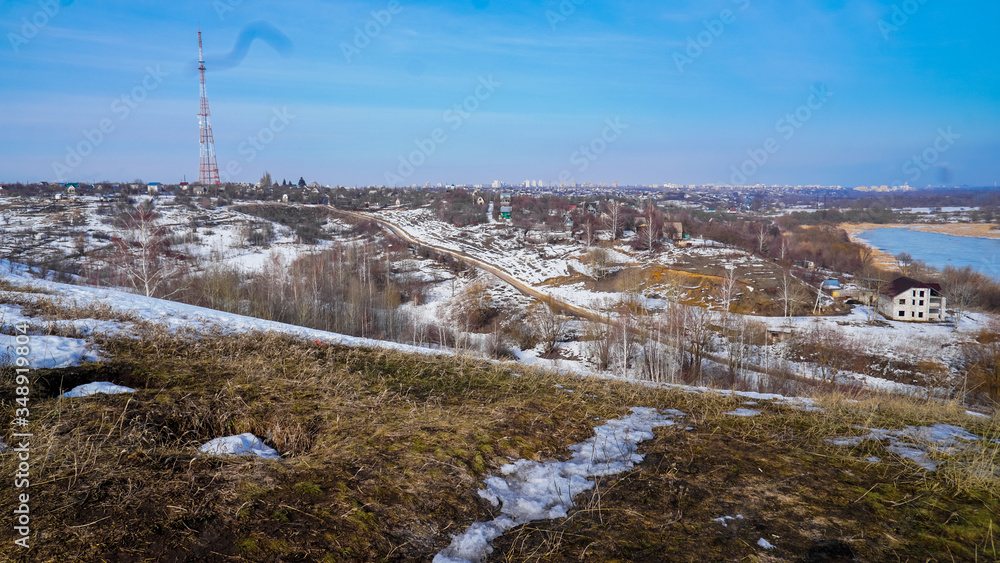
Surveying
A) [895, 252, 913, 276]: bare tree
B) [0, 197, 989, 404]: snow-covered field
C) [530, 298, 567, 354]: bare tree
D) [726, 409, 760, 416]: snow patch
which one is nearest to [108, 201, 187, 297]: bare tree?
[0, 197, 989, 404]: snow-covered field

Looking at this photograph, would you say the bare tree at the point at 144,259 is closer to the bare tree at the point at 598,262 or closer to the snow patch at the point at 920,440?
the snow patch at the point at 920,440

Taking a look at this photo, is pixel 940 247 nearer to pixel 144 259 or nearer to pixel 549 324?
pixel 549 324

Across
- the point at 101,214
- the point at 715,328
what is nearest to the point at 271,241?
the point at 101,214

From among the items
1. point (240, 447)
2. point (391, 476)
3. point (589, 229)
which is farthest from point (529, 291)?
point (391, 476)

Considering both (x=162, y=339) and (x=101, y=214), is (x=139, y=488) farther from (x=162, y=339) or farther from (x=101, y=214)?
(x=101, y=214)

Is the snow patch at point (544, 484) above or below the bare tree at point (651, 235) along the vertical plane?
below

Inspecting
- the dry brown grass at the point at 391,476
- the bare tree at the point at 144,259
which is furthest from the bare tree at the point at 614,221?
the dry brown grass at the point at 391,476
